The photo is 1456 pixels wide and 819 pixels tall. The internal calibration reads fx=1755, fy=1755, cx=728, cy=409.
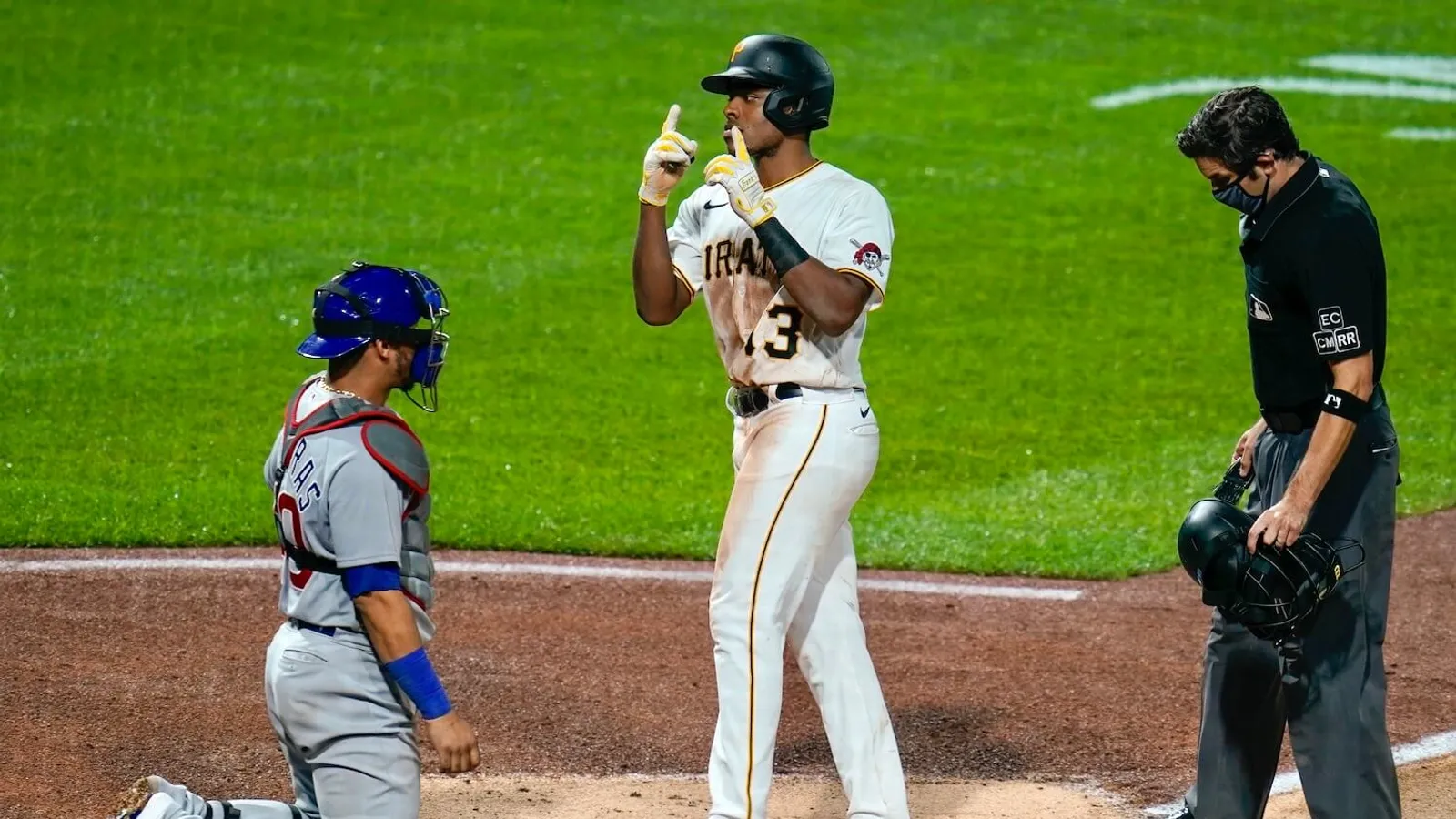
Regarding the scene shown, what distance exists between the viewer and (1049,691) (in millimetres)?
6324

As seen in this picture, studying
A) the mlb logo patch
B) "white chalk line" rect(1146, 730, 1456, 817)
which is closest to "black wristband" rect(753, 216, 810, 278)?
the mlb logo patch

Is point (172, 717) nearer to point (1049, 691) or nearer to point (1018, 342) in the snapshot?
point (1049, 691)

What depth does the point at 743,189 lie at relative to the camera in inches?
175

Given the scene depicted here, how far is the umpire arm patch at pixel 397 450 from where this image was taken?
3789 mm

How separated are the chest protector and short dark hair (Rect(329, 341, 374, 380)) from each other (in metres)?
0.07

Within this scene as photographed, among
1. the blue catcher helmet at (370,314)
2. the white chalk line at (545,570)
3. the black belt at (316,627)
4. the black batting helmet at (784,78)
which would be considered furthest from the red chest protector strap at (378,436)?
the white chalk line at (545,570)

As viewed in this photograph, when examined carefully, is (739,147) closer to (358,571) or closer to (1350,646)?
(358,571)

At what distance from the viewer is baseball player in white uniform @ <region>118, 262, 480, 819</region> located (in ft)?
12.4

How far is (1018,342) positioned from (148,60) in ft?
30.0

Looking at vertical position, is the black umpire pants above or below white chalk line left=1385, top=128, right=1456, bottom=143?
below

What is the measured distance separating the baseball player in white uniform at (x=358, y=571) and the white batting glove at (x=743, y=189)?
2.76ft

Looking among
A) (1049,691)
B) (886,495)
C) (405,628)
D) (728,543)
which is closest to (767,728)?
(728,543)

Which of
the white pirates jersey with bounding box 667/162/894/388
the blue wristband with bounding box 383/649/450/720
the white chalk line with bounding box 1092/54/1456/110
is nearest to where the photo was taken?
the blue wristband with bounding box 383/649/450/720

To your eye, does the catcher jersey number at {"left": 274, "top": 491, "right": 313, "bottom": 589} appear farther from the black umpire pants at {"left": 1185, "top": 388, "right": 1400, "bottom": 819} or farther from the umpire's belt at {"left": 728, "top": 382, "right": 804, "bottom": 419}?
the black umpire pants at {"left": 1185, "top": 388, "right": 1400, "bottom": 819}
